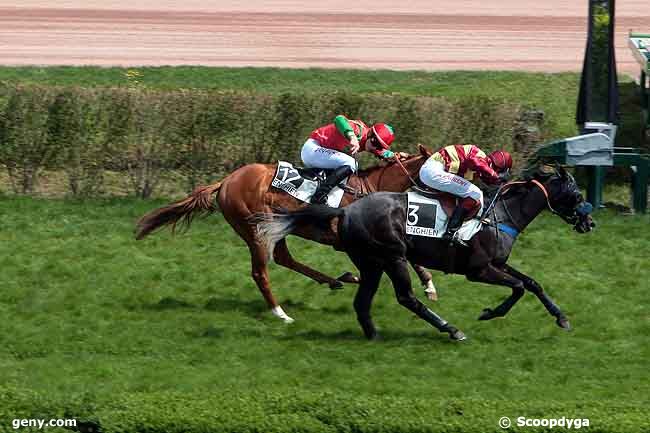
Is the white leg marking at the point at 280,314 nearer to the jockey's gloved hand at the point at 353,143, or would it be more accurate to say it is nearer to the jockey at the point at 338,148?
the jockey at the point at 338,148

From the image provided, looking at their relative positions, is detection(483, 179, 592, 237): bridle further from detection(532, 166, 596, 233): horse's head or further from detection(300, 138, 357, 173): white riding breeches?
detection(300, 138, 357, 173): white riding breeches

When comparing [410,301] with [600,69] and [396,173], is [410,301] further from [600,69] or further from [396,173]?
[600,69]

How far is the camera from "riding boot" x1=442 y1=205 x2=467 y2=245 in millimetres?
8742

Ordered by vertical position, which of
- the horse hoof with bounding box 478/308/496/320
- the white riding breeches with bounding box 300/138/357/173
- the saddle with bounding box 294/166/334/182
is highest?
the white riding breeches with bounding box 300/138/357/173

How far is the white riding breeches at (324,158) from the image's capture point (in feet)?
31.2

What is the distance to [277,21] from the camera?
21.6 metres

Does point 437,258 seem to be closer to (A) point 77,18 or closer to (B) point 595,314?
(B) point 595,314

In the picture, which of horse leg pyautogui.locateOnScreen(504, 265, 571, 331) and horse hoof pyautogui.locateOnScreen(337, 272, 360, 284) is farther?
horse hoof pyautogui.locateOnScreen(337, 272, 360, 284)

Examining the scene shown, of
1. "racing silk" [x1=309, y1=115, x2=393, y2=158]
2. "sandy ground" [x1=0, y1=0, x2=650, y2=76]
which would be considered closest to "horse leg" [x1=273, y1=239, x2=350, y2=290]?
"racing silk" [x1=309, y1=115, x2=393, y2=158]

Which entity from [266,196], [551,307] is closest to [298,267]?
[266,196]

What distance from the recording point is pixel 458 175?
8.89 meters

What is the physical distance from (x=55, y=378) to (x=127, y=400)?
104cm

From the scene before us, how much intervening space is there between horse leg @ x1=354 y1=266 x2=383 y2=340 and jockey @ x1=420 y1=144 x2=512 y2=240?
2.07 ft

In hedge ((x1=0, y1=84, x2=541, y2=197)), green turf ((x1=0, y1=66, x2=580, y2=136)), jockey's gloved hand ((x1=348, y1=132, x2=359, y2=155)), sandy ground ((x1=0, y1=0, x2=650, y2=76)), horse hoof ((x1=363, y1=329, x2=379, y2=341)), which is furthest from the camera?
sandy ground ((x1=0, y1=0, x2=650, y2=76))
